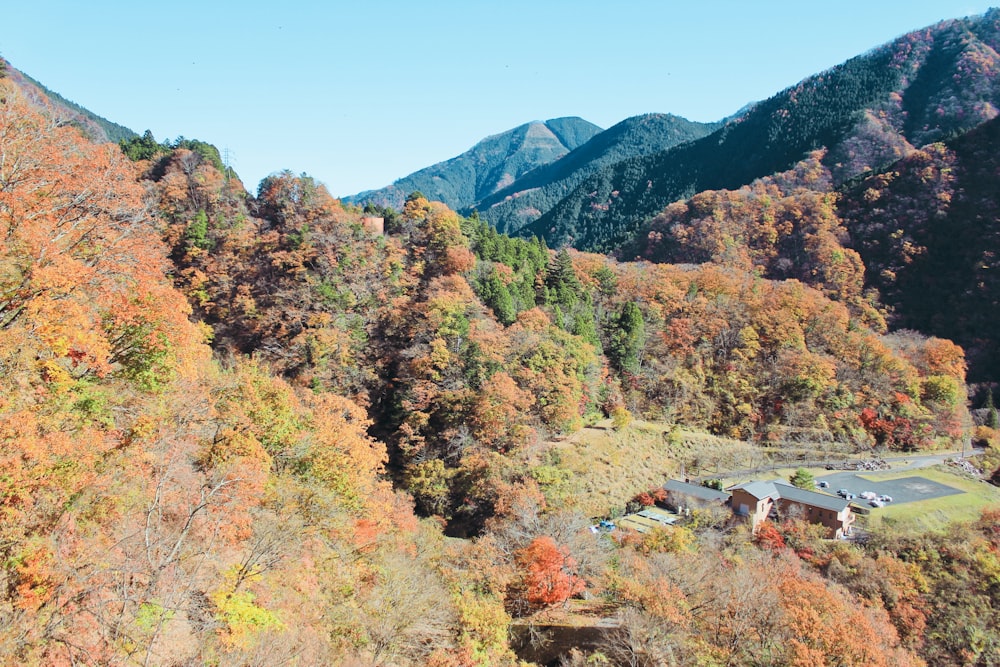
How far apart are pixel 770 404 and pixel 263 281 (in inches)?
1485

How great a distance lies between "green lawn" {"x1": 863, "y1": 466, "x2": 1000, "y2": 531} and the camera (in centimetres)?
2842

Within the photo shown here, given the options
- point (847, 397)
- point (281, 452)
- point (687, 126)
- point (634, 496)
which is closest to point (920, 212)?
point (847, 397)

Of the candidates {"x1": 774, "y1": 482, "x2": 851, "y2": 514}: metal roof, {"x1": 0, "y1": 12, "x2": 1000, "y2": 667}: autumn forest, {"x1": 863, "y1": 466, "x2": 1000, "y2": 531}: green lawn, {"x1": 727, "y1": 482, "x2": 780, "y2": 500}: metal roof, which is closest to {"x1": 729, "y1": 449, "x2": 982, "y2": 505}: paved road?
{"x1": 863, "y1": 466, "x2": 1000, "y2": 531}: green lawn

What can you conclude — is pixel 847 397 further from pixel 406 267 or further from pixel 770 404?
pixel 406 267

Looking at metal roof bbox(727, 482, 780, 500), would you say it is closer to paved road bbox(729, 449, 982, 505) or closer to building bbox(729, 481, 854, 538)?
building bbox(729, 481, 854, 538)

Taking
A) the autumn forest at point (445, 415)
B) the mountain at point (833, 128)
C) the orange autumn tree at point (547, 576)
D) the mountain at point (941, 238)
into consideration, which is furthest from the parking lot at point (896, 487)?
the mountain at point (833, 128)

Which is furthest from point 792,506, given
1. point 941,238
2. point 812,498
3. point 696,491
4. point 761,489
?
point 941,238

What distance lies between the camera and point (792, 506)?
29.1m

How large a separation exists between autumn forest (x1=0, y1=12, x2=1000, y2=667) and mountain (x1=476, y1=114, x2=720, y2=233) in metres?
71.2

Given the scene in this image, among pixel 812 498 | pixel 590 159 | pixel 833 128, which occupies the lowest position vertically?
pixel 812 498

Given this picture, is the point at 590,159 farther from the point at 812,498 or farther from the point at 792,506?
the point at 792,506

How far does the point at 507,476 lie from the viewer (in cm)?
2775

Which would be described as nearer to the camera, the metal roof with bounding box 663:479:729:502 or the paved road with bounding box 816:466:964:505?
the metal roof with bounding box 663:479:729:502

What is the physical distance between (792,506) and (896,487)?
31.0ft
